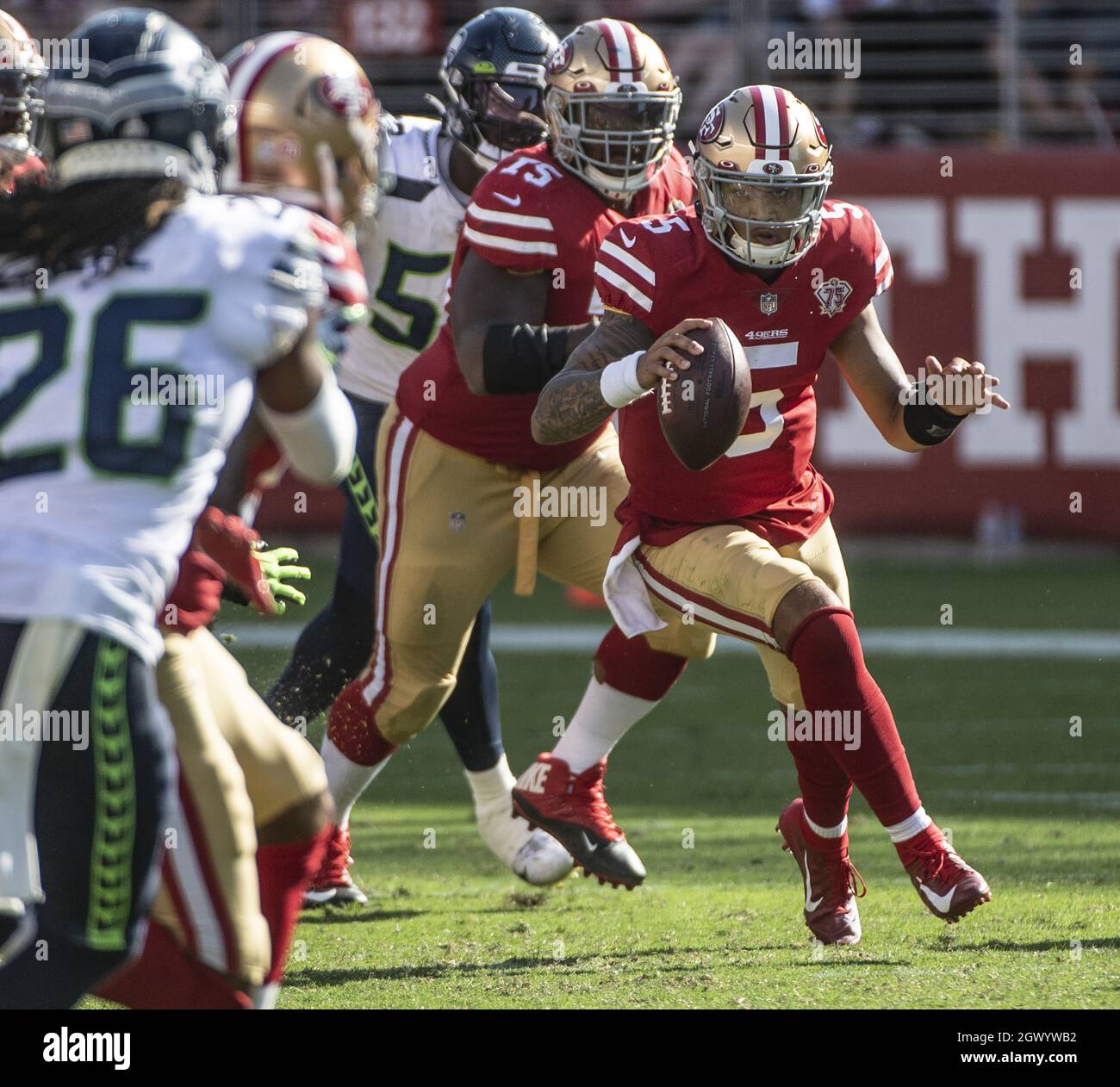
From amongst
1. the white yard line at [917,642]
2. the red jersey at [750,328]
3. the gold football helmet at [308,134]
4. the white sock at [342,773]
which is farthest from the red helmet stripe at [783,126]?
the white yard line at [917,642]

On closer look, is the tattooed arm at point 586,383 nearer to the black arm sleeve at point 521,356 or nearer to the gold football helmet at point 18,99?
the black arm sleeve at point 521,356

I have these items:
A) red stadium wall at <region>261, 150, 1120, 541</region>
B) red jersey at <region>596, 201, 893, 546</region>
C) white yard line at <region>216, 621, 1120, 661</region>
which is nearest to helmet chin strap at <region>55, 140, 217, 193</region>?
red jersey at <region>596, 201, 893, 546</region>

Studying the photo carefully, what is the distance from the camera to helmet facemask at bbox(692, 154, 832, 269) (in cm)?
373

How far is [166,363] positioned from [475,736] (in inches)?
91.4

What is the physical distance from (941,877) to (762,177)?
1.39m

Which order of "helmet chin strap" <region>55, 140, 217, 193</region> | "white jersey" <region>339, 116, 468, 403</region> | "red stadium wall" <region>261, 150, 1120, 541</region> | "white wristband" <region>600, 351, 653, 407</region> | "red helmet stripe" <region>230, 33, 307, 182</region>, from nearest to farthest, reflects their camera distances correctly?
"helmet chin strap" <region>55, 140, 217, 193</region>, "red helmet stripe" <region>230, 33, 307, 182</region>, "white wristband" <region>600, 351, 653, 407</region>, "white jersey" <region>339, 116, 468, 403</region>, "red stadium wall" <region>261, 150, 1120, 541</region>

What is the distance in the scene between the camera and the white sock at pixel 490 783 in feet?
15.0

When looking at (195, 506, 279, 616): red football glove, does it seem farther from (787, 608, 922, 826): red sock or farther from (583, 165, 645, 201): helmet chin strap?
(583, 165, 645, 201): helmet chin strap

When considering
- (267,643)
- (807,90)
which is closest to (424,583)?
(267,643)

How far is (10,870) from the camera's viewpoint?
2.44 m

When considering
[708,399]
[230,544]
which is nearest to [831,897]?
[708,399]

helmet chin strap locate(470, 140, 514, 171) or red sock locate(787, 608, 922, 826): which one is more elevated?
helmet chin strap locate(470, 140, 514, 171)

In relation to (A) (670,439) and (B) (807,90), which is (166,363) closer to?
(A) (670,439)

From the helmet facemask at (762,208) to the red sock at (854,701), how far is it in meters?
0.77
